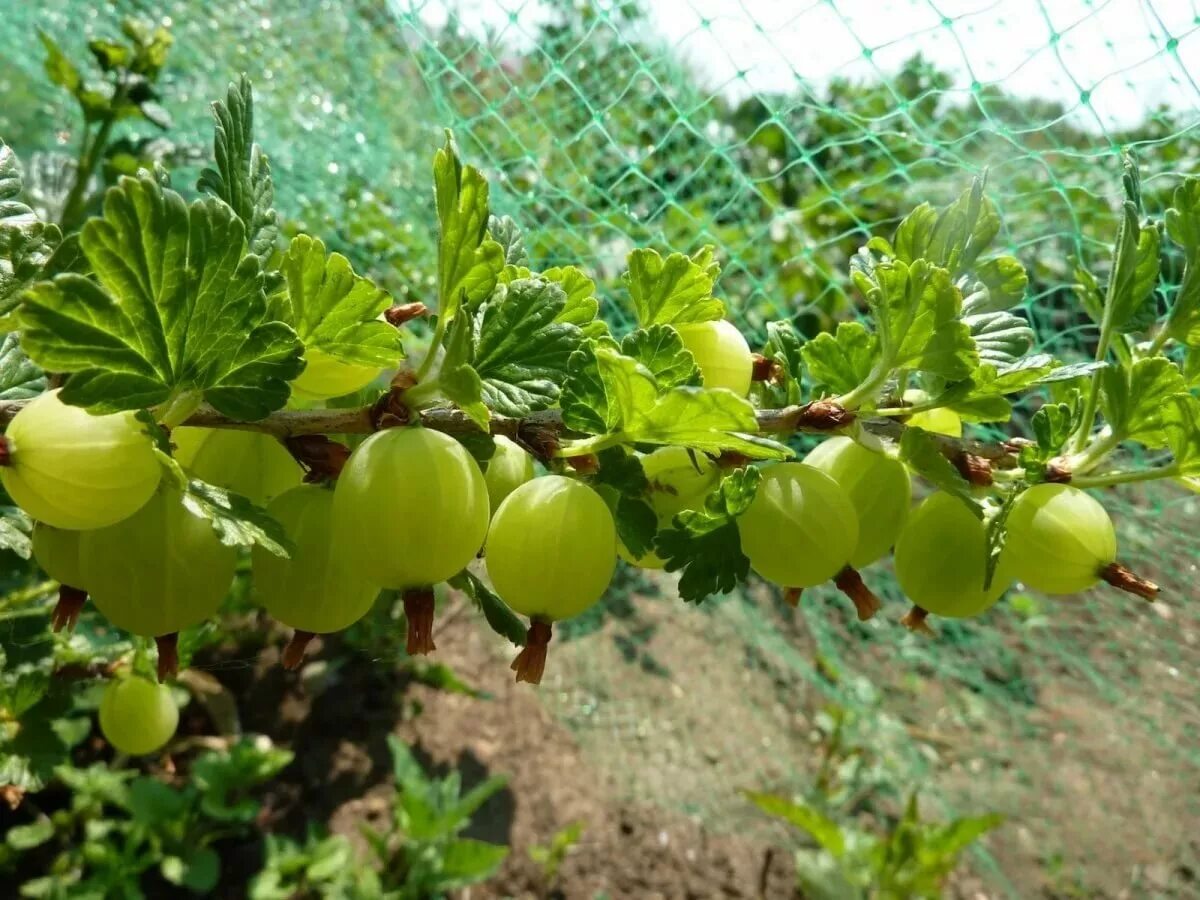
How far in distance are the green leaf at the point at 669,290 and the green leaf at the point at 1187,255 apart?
243mm

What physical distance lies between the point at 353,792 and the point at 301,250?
1.72 m

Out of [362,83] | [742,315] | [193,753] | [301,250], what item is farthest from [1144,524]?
[362,83]

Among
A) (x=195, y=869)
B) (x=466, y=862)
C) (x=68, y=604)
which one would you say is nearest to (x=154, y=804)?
(x=195, y=869)

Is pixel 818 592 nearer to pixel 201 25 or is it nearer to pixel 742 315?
pixel 742 315

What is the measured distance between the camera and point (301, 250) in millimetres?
378

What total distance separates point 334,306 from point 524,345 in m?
0.08

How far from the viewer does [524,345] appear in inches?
14.8

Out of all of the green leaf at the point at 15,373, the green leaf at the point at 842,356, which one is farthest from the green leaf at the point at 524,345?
the green leaf at the point at 15,373

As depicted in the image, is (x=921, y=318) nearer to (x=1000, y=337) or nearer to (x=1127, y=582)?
(x=1000, y=337)

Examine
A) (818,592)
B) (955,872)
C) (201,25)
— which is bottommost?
(955,872)

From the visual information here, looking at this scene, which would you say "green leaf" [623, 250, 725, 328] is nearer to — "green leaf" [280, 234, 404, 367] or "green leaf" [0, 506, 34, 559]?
"green leaf" [280, 234, 404, 367]

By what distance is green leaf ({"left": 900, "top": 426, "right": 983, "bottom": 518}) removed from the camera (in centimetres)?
42

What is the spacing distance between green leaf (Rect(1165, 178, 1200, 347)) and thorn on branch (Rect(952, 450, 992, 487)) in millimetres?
134

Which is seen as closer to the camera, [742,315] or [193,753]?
[742,315]
